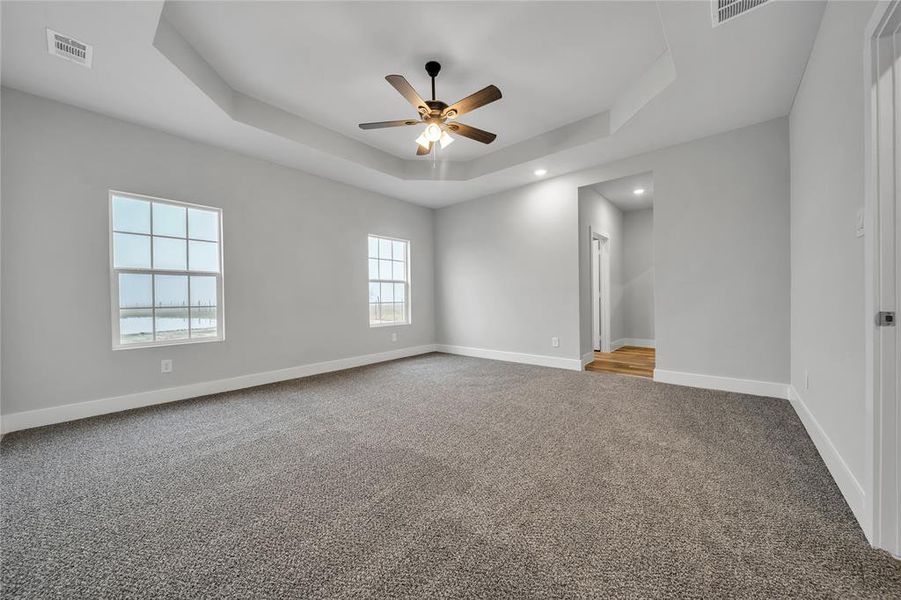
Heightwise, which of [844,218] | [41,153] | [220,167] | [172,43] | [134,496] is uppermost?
[172,43]

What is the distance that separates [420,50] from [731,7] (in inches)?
78.3

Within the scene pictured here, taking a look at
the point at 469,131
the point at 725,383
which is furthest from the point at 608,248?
the point at 469,131

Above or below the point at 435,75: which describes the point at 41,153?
below

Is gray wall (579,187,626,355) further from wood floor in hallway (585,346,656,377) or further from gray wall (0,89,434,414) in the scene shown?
gray wall (0,89,434,414)

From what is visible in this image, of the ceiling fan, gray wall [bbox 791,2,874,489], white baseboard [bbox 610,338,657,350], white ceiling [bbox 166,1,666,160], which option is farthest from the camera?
white baseboard [bbox 610,338,657,350]

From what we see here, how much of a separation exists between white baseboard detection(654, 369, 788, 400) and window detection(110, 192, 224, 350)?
499 cm

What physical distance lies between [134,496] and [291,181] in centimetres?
363

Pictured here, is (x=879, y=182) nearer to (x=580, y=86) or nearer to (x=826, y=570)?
(x=826, y=570)

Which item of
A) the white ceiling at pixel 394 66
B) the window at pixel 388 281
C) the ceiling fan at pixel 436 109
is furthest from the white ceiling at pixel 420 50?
the window at pixel 388 281

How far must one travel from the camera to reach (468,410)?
3088 millimetres

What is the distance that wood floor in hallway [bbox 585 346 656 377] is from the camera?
462cm

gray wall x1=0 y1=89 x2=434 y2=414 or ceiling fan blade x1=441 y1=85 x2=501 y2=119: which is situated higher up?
ceiling fan blade x1=441 y1=85 x2=501 y2=119

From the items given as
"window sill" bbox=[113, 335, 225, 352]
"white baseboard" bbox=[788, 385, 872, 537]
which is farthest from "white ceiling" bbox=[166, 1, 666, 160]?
"white baseboard" bbox=[788, 385, 872, 537]

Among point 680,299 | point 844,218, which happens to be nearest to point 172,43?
point 844,218
